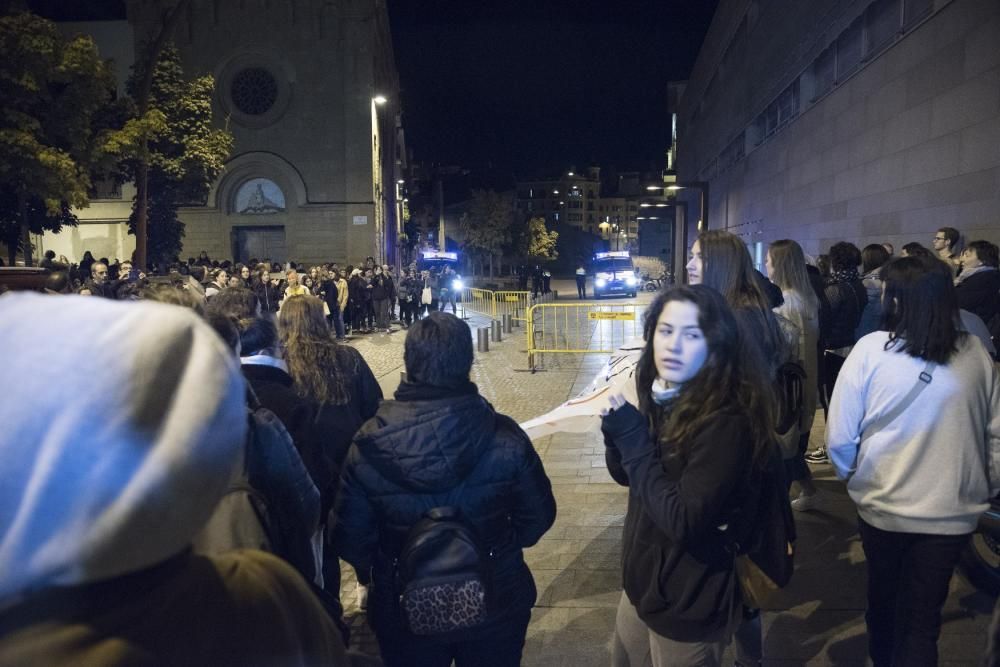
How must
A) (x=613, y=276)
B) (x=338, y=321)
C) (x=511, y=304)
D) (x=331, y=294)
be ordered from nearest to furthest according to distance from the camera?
(x=331, y=294)
(x=338, y=321)
(x=511, y=304)
(x=613, y=276)

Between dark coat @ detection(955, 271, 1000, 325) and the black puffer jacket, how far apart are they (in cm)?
508

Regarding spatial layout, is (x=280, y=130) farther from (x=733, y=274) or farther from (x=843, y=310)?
(x=733, y=274)

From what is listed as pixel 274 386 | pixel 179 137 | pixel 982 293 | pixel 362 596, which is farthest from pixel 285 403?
pixel 179 137

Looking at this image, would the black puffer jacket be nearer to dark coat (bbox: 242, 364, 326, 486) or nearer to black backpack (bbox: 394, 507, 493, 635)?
black backpack (bbox: 394, 507, 493, 635)

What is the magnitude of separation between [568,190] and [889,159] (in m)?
136

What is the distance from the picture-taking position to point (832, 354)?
Answer: 6.77 metres

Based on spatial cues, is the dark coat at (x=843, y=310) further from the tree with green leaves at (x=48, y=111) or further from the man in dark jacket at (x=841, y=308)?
the tree with green leaves at (x=48, y=111)

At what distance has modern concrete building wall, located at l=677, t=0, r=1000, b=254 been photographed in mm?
9141

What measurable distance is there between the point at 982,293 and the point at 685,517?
5.20 metres

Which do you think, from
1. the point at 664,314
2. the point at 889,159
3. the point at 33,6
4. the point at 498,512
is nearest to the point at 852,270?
the point at 664,314

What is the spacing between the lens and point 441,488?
2615 millimetres

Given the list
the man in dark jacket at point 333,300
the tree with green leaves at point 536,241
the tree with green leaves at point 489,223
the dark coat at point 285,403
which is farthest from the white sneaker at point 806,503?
the tree with green leaves at point 536,241

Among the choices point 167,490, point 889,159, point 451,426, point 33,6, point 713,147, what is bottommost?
point 451,426

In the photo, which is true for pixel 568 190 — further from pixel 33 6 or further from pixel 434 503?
pixel 434 503
